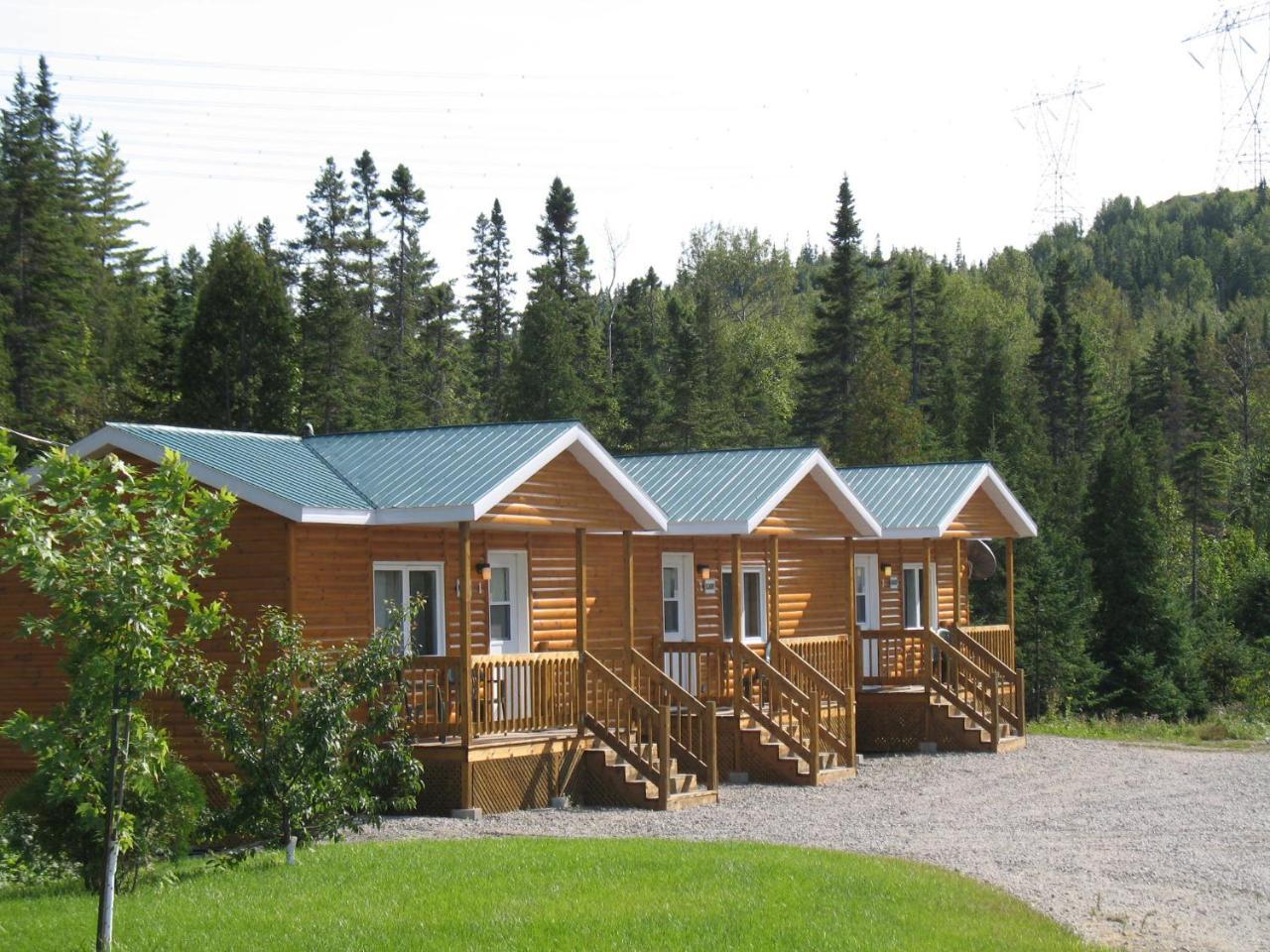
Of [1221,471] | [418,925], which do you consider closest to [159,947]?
[418,925]

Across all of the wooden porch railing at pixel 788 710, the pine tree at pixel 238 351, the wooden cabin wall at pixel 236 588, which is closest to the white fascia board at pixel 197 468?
the wooden cabin wall at pixel 236 588

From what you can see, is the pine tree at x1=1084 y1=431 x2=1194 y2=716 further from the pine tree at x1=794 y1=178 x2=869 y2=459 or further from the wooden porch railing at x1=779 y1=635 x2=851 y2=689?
the wooden porch railing at x1=779 y1=635 x2=851 y2=689

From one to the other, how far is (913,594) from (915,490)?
3.23 meters

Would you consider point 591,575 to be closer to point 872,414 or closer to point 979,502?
point 979,502

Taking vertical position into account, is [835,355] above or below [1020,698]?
above

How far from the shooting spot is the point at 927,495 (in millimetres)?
27781

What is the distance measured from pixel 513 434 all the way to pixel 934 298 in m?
62.6

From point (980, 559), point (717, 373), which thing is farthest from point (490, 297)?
point (980, 559)

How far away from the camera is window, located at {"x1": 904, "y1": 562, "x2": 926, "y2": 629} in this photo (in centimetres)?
3042

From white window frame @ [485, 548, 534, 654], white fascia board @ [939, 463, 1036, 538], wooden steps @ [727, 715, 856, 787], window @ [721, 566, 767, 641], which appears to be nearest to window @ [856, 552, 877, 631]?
white fascia board @ [939, 463, 1036, 538]

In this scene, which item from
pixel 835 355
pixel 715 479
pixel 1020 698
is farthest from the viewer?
pixel 835 355

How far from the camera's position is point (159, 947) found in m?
10.3

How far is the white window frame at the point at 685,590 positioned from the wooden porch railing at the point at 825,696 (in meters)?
1.91

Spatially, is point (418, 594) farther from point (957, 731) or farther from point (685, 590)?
point (957, 731)
